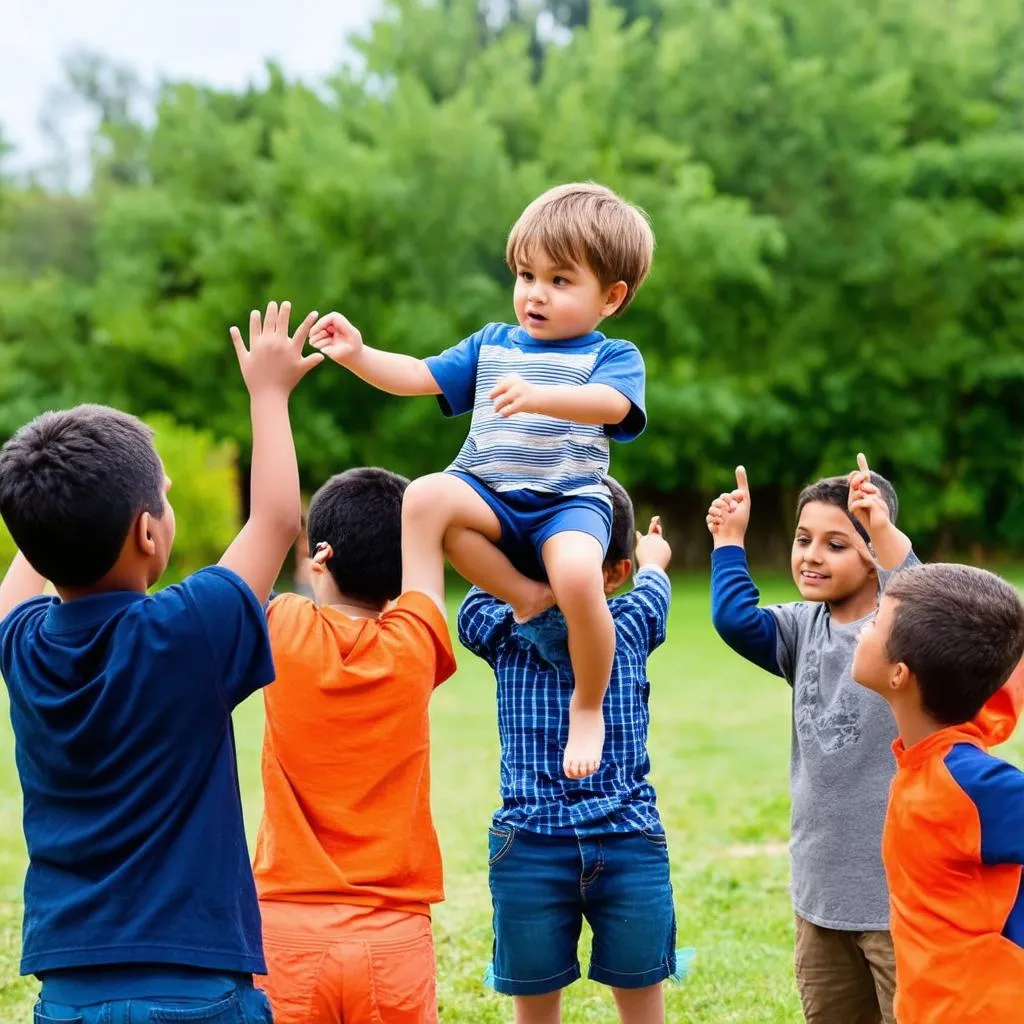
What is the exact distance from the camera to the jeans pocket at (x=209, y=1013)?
7.57 ft

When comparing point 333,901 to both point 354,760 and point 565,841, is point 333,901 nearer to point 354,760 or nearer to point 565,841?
point 354,760

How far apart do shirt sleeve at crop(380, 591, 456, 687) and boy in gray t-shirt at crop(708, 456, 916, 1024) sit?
0.95 meters

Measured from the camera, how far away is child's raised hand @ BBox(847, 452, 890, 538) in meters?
3.12

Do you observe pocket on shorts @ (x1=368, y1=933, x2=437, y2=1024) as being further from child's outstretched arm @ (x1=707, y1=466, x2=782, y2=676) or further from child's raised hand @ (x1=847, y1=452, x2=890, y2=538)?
child's raised hand @ (x1=847, y1=452, x2=890, y2=538)

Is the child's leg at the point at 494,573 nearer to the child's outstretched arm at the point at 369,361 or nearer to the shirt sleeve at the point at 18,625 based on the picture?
the child's outstretched arm at the point at 369,361

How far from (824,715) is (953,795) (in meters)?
0.89

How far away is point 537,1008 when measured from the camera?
3.37m

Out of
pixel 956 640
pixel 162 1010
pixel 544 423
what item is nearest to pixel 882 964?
pixel 956 640

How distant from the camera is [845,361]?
29844mm

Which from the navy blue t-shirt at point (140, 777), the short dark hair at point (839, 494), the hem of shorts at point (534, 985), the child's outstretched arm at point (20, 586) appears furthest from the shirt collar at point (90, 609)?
the short dark hair at point (839, 494)

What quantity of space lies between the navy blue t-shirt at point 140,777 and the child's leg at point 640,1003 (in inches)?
46.5

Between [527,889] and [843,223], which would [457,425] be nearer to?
[843,223]

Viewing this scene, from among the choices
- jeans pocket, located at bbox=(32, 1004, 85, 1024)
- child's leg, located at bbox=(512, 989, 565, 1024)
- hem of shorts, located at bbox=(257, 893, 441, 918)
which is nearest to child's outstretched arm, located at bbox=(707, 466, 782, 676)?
child's leg, located at bbox=(512, 989, 565, 1024)

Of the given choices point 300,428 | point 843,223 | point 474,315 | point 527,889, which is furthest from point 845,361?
point 527,889
